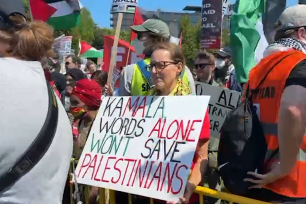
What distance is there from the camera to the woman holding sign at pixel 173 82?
110 inches

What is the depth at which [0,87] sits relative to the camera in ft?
6.56

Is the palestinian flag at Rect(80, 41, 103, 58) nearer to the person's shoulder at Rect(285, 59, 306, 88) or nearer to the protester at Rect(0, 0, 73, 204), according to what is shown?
the protester at Rect(0, 0, 73, 204)

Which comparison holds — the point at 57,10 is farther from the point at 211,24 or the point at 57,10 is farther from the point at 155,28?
the point at 155,28

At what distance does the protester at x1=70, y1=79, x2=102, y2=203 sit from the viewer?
3693mm

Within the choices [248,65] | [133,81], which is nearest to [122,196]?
[133,81]

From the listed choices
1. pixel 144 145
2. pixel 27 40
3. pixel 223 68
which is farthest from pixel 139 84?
pixel 223 68

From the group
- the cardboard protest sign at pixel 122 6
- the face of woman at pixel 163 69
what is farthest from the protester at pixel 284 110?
the cardboard protest sign at pixel 122 6

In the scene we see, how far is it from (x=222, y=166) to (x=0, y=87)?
1.23m

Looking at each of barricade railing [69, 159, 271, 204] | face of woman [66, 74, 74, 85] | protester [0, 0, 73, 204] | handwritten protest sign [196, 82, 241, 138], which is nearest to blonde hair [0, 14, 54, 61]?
protester [0, 0, 73, 204]

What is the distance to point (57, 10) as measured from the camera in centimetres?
716

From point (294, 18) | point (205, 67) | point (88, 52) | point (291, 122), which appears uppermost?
point (294, 18)

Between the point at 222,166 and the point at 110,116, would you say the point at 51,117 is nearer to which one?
the point at 222,166

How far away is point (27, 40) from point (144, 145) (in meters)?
1.11

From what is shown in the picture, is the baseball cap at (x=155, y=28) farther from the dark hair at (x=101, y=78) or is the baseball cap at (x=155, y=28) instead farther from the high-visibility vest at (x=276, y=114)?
the dark hair at (x=101, y=78)
